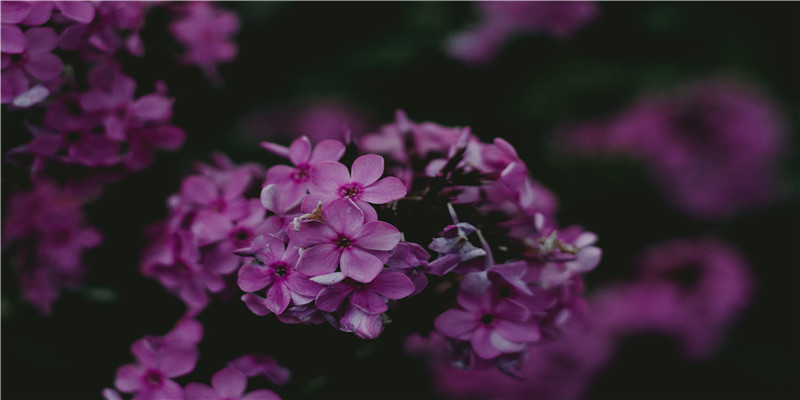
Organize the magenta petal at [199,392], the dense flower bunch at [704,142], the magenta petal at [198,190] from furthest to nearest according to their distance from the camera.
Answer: the dense flower bunch at [704,142] → the magenta petal at [198,190] → the magenta petal at [199,392]

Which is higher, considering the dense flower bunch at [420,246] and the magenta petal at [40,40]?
the dense flower bunch at [420,246]

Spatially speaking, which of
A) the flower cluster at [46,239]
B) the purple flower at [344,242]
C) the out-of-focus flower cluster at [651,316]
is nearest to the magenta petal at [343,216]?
the purple flower at [344,242]

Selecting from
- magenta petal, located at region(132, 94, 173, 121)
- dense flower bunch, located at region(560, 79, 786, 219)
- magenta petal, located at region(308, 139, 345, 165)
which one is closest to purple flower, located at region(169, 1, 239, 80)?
magenta petal, located at region(132, 94, 173, 121)

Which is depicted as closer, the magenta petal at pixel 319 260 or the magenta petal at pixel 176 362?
the magenta petal at pixel 319 260

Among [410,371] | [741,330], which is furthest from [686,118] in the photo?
[410,371]

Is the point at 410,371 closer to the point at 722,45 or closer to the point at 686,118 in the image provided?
the point at 686,118

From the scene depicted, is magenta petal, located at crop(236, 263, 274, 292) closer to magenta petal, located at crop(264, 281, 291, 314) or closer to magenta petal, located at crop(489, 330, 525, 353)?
magenta petal, located at crop(264, 281, 291, 314)

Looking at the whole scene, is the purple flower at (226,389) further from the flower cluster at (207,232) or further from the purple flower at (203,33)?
the purple flower at (203,33)
